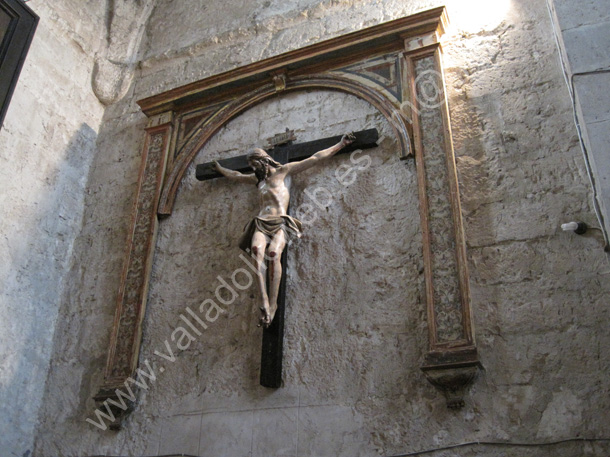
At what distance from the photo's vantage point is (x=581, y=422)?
3637mm

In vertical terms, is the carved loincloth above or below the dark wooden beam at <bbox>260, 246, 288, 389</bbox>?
above

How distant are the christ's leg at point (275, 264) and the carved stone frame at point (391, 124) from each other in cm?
103

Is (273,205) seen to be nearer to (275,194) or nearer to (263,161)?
(275,194)

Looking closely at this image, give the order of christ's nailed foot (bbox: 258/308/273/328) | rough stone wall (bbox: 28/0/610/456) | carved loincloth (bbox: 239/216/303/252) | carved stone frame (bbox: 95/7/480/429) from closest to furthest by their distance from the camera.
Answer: rough stone wall (bbox: 28/0/610/456) < carved stone frame (bbox: 95/7/480/429) < christ's nailed foot (bbox: 258/308/273/328) < carved loincloth (bbox: 239/216/303/252)

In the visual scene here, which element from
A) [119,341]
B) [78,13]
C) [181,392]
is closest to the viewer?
[181,392]

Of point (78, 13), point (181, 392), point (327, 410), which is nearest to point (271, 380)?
point (327, 410)

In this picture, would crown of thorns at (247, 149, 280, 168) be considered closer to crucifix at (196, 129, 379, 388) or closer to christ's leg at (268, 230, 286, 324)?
crucifix at (196, 129, 379, 388)

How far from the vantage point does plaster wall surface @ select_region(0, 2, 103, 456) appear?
5262 millimetres

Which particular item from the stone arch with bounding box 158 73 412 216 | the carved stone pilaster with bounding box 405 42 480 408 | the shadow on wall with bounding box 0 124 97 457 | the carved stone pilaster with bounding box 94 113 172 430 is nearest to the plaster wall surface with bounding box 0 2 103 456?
the shadow on wall with bounding box 0 124 97 457

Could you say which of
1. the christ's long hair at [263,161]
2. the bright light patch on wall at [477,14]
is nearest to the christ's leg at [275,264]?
the christ's long hair at [263,161]

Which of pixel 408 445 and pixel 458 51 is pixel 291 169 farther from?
pixel 408 445

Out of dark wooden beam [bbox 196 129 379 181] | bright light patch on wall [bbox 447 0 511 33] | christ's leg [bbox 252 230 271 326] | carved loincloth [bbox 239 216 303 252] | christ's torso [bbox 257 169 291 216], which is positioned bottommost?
christ's leg [bbox 252 230 271 326]

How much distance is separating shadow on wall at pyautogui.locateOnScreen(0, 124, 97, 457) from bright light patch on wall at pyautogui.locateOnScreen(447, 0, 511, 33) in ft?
12.2

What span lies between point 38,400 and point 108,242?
144 centimetres
